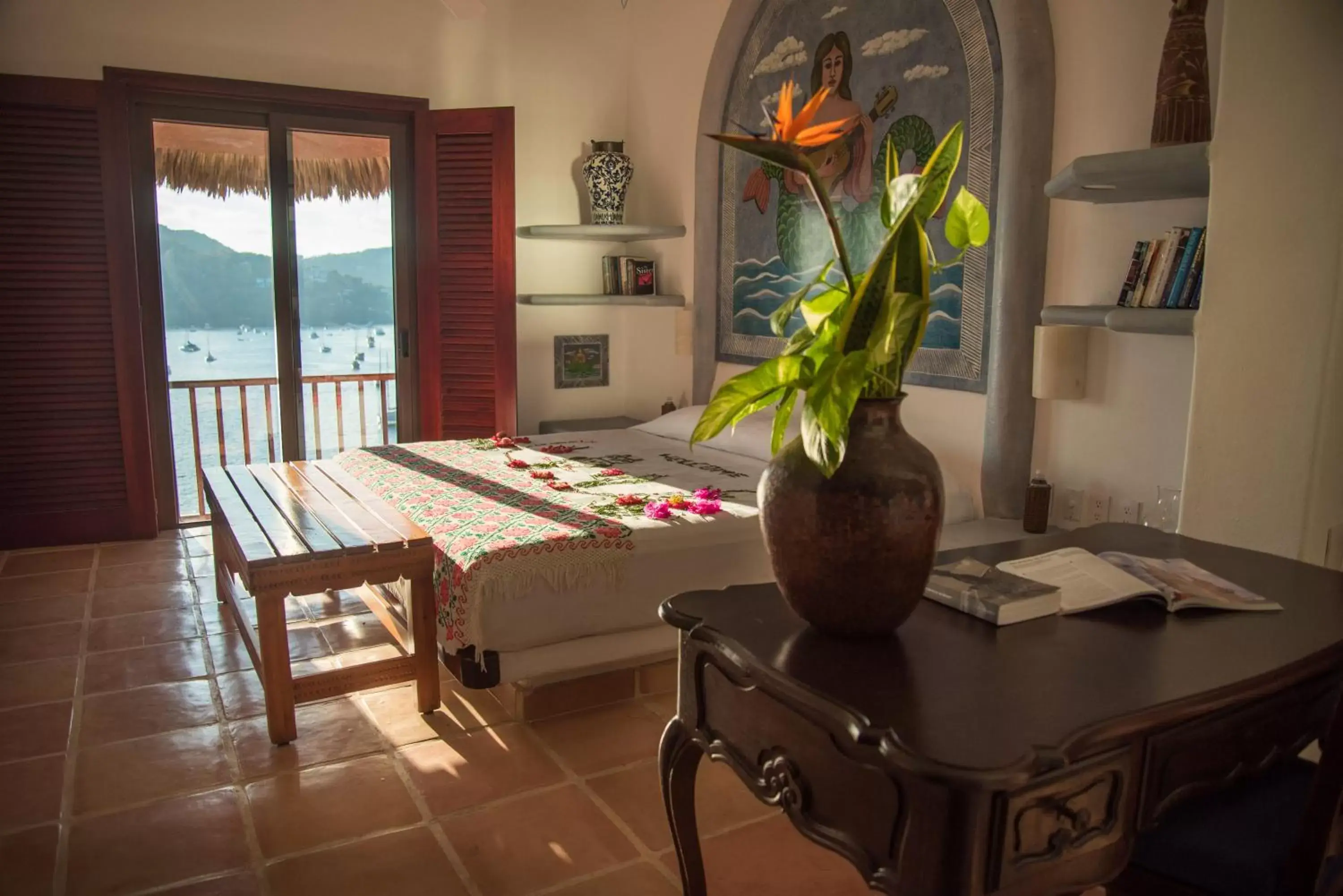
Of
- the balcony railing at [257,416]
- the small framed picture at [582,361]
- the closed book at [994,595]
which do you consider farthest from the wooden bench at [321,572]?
the small framed picture at [582,361]

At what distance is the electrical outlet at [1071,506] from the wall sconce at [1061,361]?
0.34 m

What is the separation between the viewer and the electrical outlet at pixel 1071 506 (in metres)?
3.15

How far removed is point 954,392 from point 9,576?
407cm

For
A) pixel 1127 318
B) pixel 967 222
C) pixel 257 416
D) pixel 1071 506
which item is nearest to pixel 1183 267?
pixel 1127 318

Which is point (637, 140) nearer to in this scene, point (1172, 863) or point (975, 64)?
point (975, 64)

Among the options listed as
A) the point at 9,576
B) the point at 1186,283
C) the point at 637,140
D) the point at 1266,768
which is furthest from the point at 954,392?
the point at 9,576

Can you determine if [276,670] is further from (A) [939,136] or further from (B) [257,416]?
(B) [257,416]

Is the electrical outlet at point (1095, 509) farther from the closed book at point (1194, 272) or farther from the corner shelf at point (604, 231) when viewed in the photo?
the corner shelf at point (604, 231)

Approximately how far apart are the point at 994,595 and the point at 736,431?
293cm

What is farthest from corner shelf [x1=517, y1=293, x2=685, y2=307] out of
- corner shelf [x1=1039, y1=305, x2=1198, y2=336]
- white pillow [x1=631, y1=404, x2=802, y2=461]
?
corner shelf [x1=1039, y1=305, x2=1198, y2=336]

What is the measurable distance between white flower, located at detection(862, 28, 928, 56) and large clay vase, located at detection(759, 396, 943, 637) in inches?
113

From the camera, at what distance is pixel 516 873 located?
207cm

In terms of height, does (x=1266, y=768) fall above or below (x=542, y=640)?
above

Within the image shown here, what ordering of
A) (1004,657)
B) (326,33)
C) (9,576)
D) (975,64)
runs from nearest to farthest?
(1004,657), (975,64), (9,576), (326,33)
